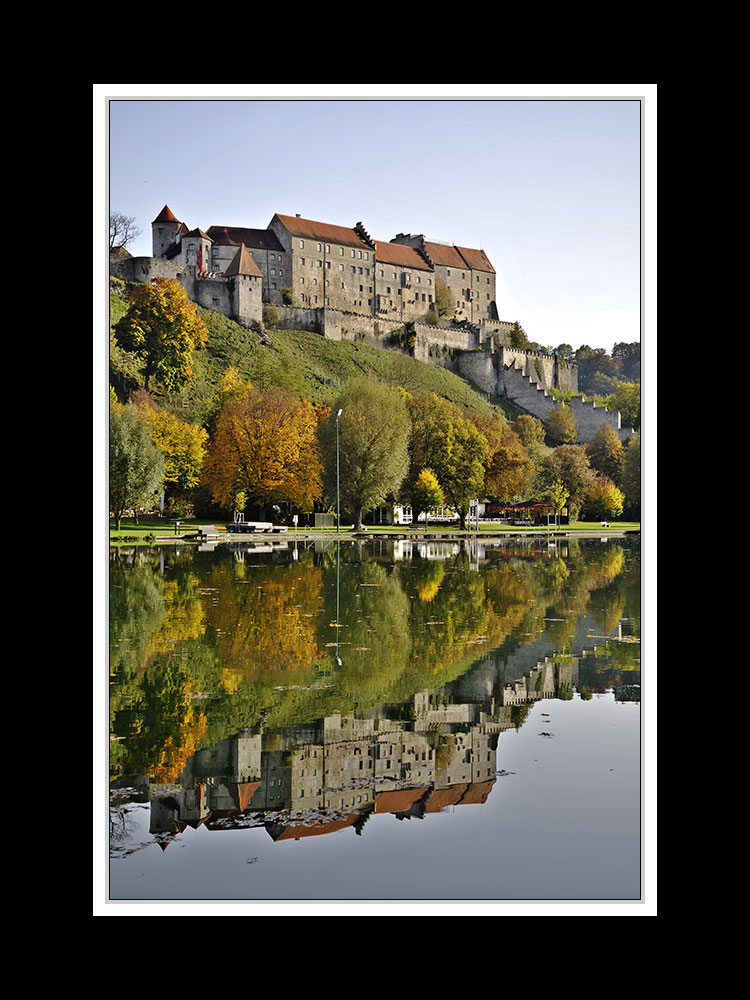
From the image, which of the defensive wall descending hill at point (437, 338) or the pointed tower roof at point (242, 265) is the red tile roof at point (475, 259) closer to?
the defensive wall descending hill at point (437, 338)

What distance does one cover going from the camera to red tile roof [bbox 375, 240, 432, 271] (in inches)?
3595

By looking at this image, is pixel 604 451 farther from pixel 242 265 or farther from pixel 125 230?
pixel 242 265

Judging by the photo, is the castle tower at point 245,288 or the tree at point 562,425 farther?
the castle tower at point 245,288

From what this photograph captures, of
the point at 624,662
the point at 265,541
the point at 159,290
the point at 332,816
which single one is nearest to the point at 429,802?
the point at 332,816

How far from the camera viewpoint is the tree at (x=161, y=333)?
150ft

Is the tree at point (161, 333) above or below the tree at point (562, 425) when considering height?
above

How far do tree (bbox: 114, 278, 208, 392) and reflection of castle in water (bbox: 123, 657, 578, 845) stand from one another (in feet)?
118

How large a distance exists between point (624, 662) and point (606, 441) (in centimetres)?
3208

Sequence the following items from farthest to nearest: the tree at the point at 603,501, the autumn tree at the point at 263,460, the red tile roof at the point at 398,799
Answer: the autumn tree at the point at 263,460, the tree at the point at 603,501, the red tile roof at the point at 398,799

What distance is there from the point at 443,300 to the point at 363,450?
58495 mm

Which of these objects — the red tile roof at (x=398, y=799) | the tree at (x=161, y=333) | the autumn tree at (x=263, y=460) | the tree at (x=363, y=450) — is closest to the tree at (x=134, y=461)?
the autumn tree at (x=263, y=460)

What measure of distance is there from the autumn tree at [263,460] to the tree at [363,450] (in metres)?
0.73
